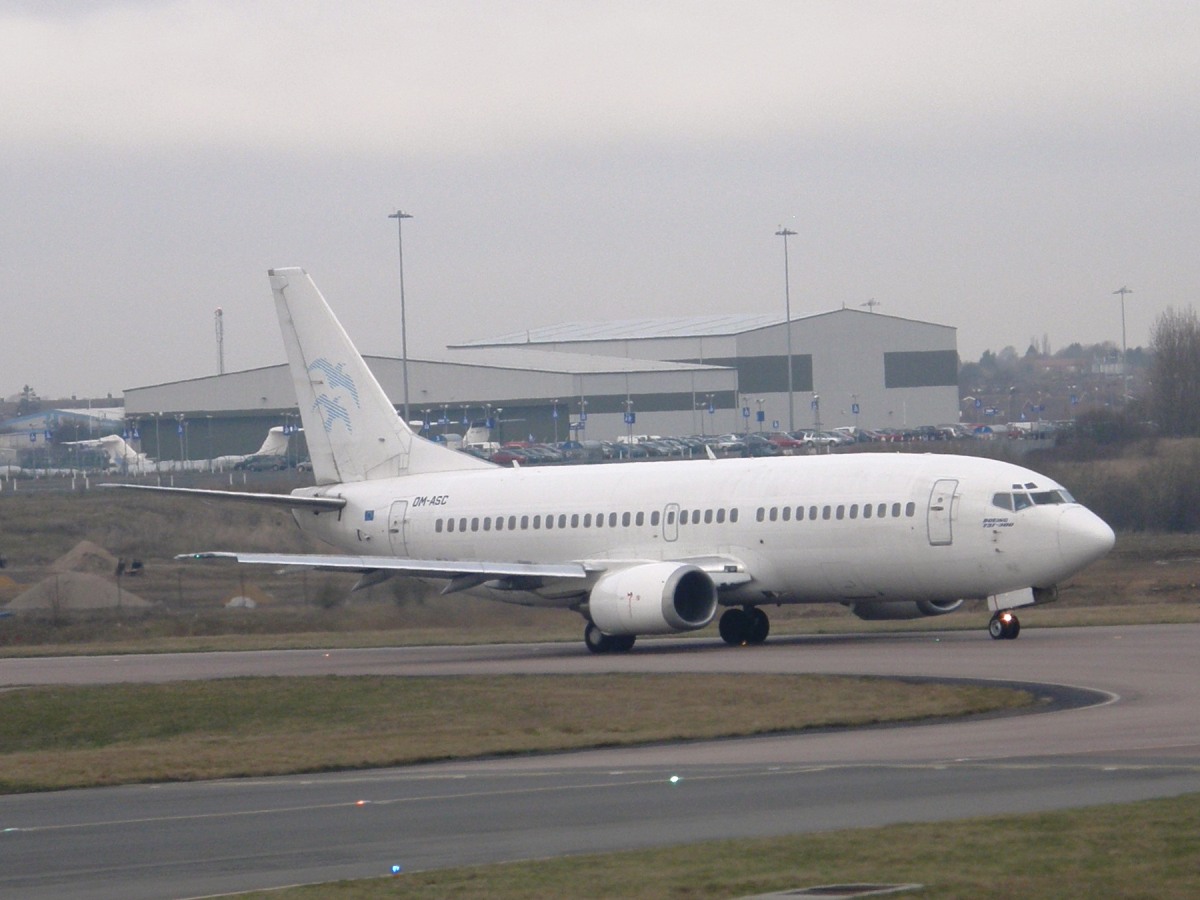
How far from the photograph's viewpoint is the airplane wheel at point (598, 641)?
39.4m

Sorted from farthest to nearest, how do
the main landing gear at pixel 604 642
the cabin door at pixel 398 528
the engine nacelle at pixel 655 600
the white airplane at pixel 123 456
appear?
the white airplane at pixel 123 456 < the cabin door at pixel 398 528 < the main landing gear at pixel 604 642 < the engine nacelle at pixel 655 600

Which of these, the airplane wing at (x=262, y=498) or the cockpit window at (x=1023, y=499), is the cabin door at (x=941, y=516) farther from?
the airplane wing at (x=262, y=498)

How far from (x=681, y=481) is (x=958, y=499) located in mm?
6874

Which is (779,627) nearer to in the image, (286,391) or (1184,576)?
(1184,576)

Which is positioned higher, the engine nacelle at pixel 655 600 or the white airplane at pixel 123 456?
the white airplane at pixel 123 456

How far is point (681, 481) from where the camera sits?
40.8 meters

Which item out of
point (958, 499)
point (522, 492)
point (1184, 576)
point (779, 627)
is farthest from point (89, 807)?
point (1184, 576)

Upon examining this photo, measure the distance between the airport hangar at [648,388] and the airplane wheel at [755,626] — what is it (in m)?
81.8

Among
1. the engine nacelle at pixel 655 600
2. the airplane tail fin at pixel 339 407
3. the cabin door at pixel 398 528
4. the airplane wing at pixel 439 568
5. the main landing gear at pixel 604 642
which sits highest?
the airplane tail fin at pixel 339 407

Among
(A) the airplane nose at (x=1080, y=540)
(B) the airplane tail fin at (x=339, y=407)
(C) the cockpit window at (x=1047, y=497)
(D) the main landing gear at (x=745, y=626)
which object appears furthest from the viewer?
(B) the airplane tail fin at (x=339, y=407)

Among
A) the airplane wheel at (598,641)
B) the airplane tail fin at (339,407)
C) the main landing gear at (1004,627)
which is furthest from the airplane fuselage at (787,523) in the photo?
the airplane tail fin at (339,407)

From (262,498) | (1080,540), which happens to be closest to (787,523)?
(1080,540)

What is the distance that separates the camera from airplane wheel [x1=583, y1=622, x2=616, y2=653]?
39.4m

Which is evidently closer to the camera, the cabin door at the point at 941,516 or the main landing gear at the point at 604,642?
the cabin door at the point at 941,516
